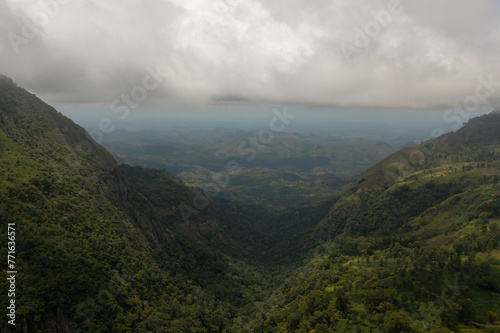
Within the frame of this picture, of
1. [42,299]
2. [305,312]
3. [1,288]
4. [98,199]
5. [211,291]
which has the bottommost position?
[211,291]

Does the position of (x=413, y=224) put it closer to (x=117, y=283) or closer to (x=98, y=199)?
(x=117, y=283)

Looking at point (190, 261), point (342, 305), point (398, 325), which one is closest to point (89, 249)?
point (190, 261)

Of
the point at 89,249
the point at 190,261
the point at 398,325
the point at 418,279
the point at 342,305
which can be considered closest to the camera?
the point at 398,325

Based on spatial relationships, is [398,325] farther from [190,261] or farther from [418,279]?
[190,261]

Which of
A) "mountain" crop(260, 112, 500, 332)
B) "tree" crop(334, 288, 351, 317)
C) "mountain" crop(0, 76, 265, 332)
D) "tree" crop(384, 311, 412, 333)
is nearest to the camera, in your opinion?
"tree" crop(384, 311, 412, 333)

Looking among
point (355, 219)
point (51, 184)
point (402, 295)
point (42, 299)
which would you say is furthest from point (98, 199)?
point (355, 219)

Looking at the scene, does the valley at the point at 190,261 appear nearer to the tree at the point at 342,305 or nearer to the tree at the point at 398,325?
the tree at the point at 398,325

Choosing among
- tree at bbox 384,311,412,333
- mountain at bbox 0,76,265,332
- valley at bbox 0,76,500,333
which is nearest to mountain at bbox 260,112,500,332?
tree at bbox 384,311,412,333

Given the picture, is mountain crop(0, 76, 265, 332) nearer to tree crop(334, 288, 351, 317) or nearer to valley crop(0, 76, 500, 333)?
valley crop(0, 76, 500, 333)
